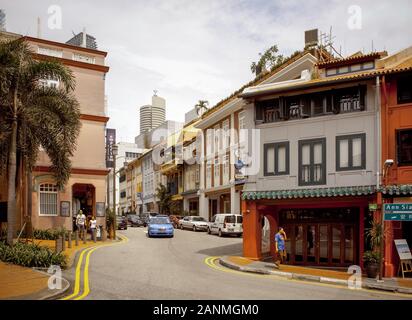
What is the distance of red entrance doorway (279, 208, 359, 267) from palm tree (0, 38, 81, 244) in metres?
11.8

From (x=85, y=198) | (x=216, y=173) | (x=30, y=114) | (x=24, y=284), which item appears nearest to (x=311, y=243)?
(x=24, y=284)

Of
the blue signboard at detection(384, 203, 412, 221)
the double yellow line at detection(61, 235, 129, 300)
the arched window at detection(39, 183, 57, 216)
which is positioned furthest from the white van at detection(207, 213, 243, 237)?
the blue signboard at detection(384, 203, 412, 221)

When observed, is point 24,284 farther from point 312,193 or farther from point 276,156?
point 276,156

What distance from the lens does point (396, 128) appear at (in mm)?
20922

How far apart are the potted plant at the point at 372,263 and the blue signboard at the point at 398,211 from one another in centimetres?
182

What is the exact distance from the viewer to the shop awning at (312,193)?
21.0 metres

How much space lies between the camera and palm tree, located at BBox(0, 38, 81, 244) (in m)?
22.2

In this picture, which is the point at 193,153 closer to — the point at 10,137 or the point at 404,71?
the point at 10,137

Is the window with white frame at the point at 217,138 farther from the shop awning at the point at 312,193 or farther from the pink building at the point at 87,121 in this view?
the shop awning at the point at 312,193

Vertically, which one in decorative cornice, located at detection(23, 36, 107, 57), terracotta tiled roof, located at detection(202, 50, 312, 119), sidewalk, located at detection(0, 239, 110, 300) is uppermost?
decorative cornice, located at detection(23, 36, 107, 57)

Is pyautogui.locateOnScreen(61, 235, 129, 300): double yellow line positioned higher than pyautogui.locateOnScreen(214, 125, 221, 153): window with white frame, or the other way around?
pyautogui.locateOnScreen(214, 125, 221, 153): window with white frame

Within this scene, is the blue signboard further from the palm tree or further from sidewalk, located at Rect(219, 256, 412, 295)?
the palm tree

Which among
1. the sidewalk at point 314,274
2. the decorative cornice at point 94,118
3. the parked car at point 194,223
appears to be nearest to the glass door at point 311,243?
the sidewalk at point 314,274

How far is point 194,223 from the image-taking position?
4247cm
